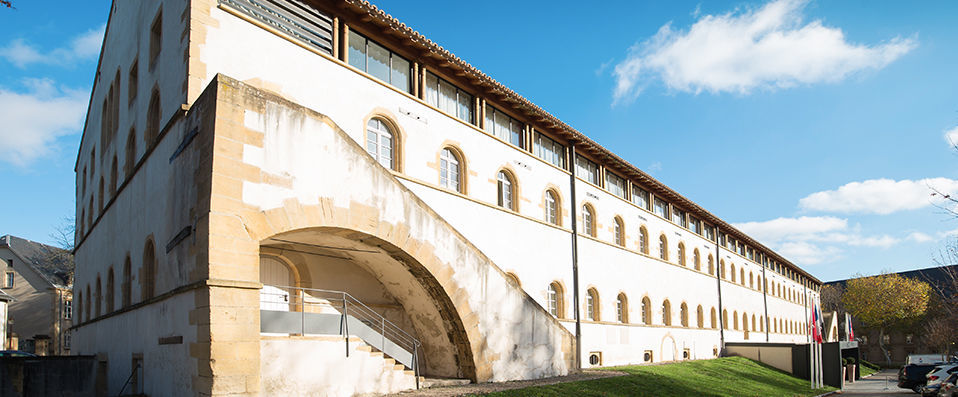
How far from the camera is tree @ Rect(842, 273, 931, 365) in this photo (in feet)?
220

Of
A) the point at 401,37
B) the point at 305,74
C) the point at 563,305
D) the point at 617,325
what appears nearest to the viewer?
the point at 305,74

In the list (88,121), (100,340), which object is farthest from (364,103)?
(88,121)

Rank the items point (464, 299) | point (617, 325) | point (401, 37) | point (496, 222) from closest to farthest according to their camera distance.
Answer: point (464, 299) → point (401, 37) → point (496, 222) → point (617, 325)

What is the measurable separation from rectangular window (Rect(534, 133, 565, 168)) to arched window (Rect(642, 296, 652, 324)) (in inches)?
376

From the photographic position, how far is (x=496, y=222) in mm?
21328

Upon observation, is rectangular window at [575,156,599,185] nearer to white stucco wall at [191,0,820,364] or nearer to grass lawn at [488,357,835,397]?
white stucco wall at [191,0,820,364]

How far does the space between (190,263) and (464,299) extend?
232 inches

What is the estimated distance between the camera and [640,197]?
34156mm

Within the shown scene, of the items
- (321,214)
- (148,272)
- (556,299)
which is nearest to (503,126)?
(556,299)

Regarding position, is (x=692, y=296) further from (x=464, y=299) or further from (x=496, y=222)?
(x=464, y=299)

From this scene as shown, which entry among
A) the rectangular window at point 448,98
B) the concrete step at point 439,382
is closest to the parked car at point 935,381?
the concrete step at point 439,382

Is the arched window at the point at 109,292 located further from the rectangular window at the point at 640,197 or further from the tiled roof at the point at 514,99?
the rectangular window at the point at 640,197

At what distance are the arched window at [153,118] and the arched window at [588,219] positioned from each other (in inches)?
670

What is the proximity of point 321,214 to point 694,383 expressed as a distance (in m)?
15.9
